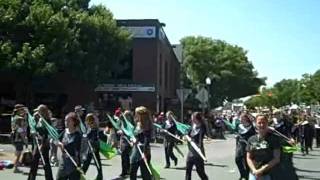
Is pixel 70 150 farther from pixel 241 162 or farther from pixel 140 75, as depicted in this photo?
pixel 140 75

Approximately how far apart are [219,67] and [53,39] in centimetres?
5152

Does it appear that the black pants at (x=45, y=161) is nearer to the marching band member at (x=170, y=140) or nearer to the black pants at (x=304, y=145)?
the marching band member at (x=170, y=140)

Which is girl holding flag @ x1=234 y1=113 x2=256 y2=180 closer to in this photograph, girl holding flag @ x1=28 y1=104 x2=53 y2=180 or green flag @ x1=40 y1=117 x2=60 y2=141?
girl holding flag @ x1=28 y1=104 x2=53 y2=180

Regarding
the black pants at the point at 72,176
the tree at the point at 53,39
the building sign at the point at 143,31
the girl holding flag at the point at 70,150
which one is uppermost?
the building sign at the point at 143,31

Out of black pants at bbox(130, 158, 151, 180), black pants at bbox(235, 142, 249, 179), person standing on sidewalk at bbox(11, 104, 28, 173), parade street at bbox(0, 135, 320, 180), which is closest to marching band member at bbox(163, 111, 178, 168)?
parade street at bbox(0, 135, 320, 180)

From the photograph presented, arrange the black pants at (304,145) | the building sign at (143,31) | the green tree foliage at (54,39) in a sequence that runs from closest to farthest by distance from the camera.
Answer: the black pants at (304,145) < the green tree foliage at (54,39) < the building sign at (143,31)

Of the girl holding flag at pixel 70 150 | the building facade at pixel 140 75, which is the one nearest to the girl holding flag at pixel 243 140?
the girl holding flag at pixel 70 150

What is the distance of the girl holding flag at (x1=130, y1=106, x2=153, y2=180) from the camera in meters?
12.0

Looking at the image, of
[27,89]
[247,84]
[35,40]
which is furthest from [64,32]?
[247,84]

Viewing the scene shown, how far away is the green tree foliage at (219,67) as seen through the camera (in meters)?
78.9

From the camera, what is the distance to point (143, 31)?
4269 centimetres

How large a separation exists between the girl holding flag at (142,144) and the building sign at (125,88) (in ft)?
100

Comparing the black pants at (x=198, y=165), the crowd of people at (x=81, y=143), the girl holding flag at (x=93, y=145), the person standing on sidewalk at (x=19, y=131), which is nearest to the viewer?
the crowd of people at (x=81, y=143)

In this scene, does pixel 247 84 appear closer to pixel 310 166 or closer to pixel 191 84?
pixel 191 84
